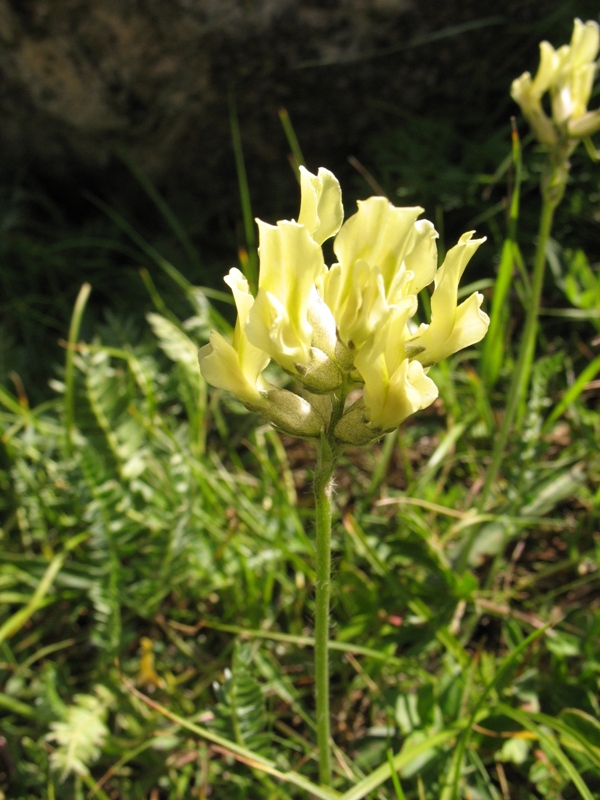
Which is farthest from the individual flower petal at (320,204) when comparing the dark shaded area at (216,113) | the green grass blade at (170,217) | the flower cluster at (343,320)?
the green grass blade at (170,217)

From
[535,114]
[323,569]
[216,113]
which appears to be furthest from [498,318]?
[216,113]

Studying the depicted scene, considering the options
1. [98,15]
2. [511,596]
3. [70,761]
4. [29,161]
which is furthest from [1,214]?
[511,596]

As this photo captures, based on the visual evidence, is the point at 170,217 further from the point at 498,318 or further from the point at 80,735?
the point at 80,735

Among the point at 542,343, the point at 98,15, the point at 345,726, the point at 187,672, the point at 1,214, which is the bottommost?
the point at 345,726

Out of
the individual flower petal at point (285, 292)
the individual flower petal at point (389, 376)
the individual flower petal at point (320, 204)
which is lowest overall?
the individual flower petal at point (389, 376)

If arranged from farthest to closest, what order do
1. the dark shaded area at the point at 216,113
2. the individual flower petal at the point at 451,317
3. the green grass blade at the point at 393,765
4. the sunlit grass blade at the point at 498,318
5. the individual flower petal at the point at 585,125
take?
the dark shaded area at the point at 216,113, the sunlit grass blade at the point at 498,318, the individual flower petal at the point at 585,125, the green grass blade at the point at 393,765, the individual flower petal at the point at 451,317

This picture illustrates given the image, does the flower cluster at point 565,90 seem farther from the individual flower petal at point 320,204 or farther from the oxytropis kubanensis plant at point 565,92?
the individual flower petal at point 320,204

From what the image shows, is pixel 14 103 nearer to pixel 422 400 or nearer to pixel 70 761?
pixel 70 761
